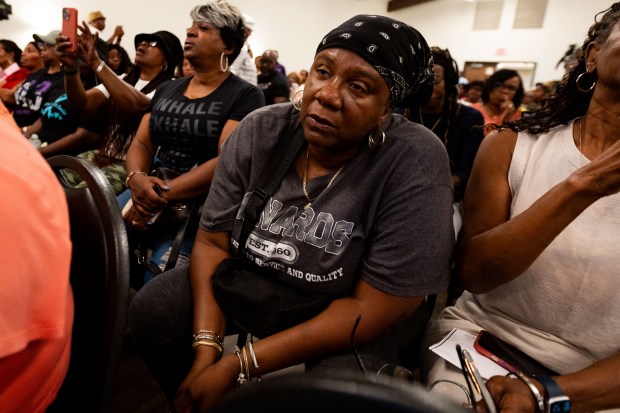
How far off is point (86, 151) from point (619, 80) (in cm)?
296

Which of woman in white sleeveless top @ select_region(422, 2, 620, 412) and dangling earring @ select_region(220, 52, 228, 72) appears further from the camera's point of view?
dangling earring @ select_region(220, 52, 228, 72)

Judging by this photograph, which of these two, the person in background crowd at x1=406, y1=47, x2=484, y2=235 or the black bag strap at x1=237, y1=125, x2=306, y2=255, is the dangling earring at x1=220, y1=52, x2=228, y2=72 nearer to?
the black bag strap at x1=237, y1=125, x2=306, y2=255

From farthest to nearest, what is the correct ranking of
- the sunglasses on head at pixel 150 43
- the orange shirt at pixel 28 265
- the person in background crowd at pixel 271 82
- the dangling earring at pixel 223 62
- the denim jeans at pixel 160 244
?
the person in background crowd at pixel 271 82 → the sunglasses on head at pixel 150 43 → the dangling earring at pixel 223 62 → the denim jeans at pixel 160 244 → the orange shirt at pixel 28 265

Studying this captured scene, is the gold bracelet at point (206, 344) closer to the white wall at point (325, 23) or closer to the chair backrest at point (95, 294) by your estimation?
the chair backrest at point (95, 294)

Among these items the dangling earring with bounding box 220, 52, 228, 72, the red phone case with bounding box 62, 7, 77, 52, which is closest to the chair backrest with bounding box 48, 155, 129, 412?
the dangling earring with bounding box 220, 52, 228, 72

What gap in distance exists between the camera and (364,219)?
1055 millimetres

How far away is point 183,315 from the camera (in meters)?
1.17

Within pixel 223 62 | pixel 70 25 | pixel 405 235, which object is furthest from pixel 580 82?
pixel 70 25

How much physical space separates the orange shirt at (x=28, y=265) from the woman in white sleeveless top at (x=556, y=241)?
82 cm

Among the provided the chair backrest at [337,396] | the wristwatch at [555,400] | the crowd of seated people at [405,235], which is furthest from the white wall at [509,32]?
the chair backrest at [337,396]

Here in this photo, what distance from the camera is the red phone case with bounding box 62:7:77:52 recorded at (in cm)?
215

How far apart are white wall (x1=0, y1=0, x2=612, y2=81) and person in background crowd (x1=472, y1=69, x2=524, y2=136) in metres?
7.14

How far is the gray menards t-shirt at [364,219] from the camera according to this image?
3.16 ft

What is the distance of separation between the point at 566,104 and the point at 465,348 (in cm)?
77
